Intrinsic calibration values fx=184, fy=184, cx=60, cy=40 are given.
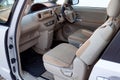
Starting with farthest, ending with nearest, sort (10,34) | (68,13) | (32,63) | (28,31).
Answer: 1. (68,13)
2. (32,63)
3. (28,31)
4. (10,34)

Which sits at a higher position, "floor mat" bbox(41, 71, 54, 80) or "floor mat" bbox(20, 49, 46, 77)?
"floor mat" bbox(20, 49, 46, 77)

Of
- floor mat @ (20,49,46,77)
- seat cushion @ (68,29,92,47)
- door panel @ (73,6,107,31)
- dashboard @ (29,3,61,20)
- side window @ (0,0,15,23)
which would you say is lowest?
floor mat @ (20,49,46,77)

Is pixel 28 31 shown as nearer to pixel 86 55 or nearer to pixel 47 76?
pixel 47 76

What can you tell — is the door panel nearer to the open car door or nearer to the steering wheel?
the steering wheel

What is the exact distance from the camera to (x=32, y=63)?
2674 millimetres

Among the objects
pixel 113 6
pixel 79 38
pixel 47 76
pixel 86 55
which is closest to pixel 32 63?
pixel 47 76

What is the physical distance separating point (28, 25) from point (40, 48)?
58cm

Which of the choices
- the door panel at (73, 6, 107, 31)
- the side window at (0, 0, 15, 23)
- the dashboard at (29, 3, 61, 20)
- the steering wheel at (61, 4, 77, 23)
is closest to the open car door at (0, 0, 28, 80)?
the side window at (0, 0, 15, 23)

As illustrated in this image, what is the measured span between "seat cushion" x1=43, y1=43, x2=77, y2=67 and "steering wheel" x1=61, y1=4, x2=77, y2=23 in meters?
0.92

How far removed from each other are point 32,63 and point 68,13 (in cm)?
101

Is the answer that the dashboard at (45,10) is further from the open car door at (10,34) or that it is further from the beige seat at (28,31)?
the open car door at (10,34)

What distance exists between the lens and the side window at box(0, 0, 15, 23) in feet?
6.33

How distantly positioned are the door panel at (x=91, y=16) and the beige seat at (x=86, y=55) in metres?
1.24

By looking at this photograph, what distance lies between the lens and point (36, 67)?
2.57 m
